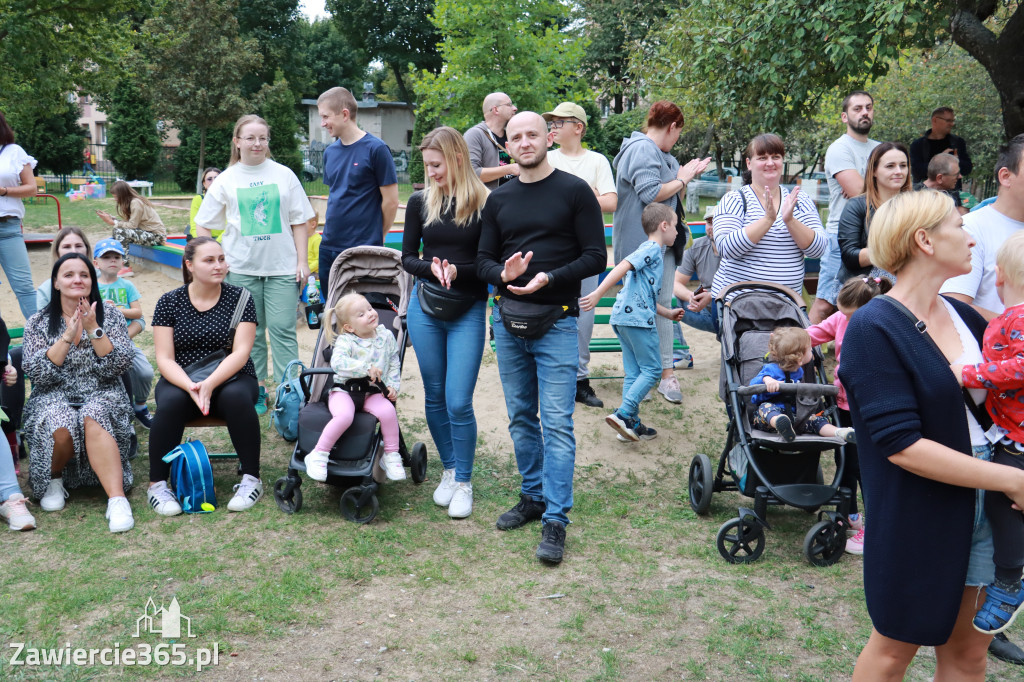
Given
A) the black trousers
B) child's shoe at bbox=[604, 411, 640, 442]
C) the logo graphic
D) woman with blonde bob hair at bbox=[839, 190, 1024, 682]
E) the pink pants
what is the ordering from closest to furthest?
woman with blonde bob hair at bbox=[839, 190, 1024, 682] → the black trousers → the logo graphic → the pink pants → child's shoe at bbox=[604, 411, 640, 442]

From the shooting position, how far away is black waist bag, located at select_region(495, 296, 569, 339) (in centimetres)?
421

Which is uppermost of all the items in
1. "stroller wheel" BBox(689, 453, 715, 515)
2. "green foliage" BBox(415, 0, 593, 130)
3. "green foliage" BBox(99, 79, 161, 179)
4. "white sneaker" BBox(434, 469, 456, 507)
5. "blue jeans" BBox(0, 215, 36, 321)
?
"green foliage" BBox(415, 0, 593, 130)

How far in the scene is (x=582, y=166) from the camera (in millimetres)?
6258

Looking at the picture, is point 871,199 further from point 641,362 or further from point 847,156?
point 641,362

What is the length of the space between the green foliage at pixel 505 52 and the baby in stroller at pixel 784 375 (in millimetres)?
16157

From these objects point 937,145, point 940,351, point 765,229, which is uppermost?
point 937,145

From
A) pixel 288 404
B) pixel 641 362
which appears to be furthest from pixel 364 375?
pixel 641 362

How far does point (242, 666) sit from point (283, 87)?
102 feet

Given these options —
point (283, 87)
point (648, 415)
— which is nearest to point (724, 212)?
point (648, 415)

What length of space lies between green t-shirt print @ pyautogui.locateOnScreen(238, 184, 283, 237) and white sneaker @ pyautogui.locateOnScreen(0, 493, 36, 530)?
7.03ft

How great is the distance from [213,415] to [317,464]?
83cm

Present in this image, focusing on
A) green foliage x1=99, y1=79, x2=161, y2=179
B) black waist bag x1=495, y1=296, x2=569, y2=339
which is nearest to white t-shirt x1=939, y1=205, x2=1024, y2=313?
black waist bag x1=495, y1=296, x2=569, y2=339

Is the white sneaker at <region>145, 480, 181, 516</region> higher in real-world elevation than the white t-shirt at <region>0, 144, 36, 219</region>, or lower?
lower

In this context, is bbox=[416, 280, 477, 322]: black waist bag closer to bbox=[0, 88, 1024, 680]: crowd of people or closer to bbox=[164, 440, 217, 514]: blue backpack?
bbox=[0, 88, 1024, 680]: crowd of people
